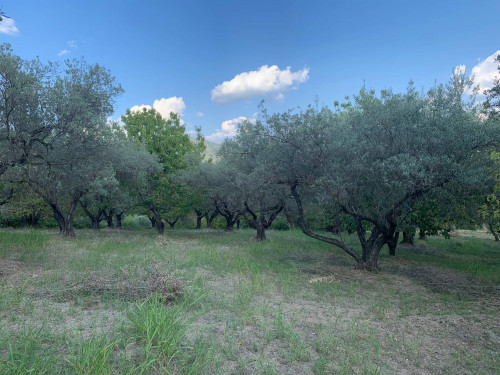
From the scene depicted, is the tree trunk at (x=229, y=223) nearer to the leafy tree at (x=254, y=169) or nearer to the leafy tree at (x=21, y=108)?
the leafy tree at (x=254, y=169)

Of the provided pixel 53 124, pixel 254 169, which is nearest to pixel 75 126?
pixel 53 124

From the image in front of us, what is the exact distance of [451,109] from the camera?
955 centimetres

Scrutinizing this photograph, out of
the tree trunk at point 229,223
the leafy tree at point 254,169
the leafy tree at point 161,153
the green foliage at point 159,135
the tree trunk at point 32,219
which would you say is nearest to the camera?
the leafy tree at point 254,169

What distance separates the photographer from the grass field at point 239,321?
4324 millimetres

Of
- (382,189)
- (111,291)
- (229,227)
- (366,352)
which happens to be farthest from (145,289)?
(229,227)

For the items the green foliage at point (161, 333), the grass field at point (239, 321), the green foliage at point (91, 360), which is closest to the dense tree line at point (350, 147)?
the grass field at point (239, 321)

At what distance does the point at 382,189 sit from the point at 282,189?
651 cm

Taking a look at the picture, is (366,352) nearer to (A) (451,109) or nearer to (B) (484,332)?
(B) (484,332)

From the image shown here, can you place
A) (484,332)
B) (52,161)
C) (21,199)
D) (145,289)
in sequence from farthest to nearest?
1. (21,199)
2. (52,161)
3. (145,289)
4. (484,332)

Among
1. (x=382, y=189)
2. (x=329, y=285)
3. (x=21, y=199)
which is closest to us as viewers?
(x=329, y=285)

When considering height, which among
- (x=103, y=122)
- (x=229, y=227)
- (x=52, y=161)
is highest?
(x=103, y=122)

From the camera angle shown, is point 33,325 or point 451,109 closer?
point 33,325

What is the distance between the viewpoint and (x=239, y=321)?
19.4 ft

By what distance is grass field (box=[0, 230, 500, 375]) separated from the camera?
14.2ft
